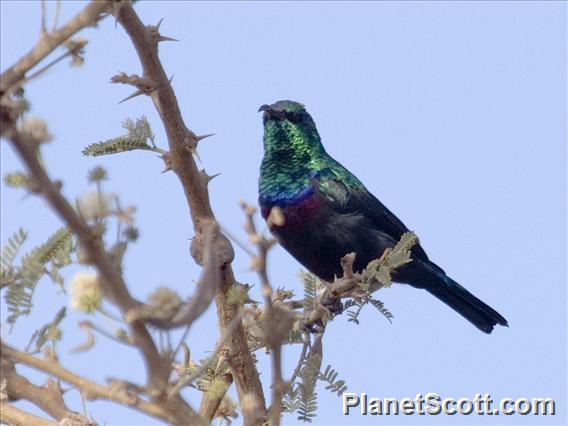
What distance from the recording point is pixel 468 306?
23.2ft

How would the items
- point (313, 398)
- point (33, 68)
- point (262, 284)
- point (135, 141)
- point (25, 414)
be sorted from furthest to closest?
point (135, 141), point (313, 398), point (25, 414), point (33, 68), point (262, 284)

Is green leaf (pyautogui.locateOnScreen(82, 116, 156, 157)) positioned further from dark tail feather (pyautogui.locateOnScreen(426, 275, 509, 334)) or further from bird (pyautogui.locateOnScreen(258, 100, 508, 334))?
dark tail feather (pyautogui.locateOnScreen(426, 275, 509, 334))

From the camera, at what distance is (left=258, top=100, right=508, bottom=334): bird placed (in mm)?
6293

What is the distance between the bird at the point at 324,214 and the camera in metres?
6.29

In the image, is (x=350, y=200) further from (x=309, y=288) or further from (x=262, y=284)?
(x=262, y=284)

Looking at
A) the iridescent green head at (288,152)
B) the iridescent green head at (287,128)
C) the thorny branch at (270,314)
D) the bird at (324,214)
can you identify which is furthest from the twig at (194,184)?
the iridescent green head at (287,128)

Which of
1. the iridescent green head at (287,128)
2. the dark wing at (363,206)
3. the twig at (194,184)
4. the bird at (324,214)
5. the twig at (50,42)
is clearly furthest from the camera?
the iridescent green head at (287,128)

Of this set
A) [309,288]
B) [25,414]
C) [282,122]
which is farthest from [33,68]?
[282,122]

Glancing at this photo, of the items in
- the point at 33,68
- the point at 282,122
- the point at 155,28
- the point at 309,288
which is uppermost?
the point at 282,122

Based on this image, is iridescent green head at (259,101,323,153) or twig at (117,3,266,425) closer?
twig at (117,3,266,425)

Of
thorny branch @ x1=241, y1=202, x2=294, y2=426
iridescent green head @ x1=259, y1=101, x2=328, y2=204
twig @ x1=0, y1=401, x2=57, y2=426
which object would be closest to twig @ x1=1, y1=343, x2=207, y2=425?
thorny branch @ x1=241, y1=202, x2=294, y2=426

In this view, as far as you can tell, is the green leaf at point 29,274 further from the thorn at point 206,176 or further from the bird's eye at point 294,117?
the bird's eye at point 294,117

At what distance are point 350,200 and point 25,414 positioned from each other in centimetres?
397

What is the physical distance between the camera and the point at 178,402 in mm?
2152
